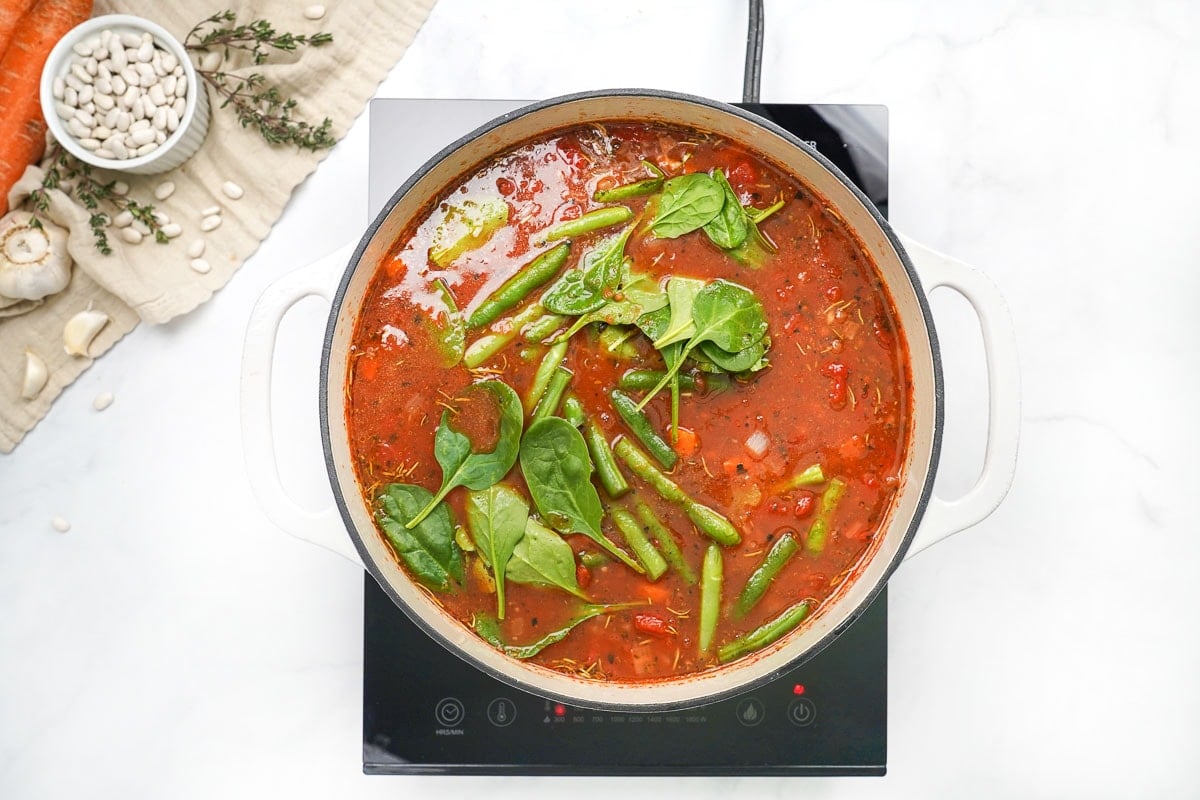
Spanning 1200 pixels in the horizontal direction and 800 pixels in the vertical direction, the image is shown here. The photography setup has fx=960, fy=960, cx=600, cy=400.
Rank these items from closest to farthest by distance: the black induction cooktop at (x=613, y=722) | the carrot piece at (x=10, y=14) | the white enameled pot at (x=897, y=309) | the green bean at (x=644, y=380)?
the white enameled pot at (x=897, y=309), the green bean at (x=644, y=380), the black induction cooktop at (x=613, y=722), the carrot piece at (x=10, y=14)

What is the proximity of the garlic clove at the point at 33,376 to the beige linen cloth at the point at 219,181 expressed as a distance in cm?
1

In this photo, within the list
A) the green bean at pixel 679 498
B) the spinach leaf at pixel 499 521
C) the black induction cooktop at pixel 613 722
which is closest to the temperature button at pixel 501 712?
the black induction cooktop at pixel 613 722

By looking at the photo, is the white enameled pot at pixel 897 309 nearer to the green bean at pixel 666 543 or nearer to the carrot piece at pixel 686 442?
the green bean at pixel 666 543

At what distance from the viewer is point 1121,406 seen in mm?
2146

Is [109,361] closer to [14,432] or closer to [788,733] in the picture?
[14,432]

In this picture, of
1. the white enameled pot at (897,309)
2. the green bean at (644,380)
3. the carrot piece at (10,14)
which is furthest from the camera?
the carrot piece at (10,14)

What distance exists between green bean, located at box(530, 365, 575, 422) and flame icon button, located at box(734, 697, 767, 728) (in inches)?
28.5

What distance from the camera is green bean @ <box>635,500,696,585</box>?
176cm

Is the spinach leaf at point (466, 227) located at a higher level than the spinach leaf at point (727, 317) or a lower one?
higher

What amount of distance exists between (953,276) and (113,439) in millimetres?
1804

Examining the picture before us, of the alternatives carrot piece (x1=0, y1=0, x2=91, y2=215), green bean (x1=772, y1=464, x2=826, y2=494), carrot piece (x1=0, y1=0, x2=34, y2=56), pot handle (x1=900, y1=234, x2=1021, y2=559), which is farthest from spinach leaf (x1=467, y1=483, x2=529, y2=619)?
carrot piece (x1=0, y1=0, x2=34, y2=56)

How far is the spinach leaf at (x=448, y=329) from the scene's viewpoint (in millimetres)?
1773

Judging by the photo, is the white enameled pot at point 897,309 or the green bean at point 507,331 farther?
the green bean at point 507,331

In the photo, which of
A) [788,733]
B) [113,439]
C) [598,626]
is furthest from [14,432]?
[788,733]
